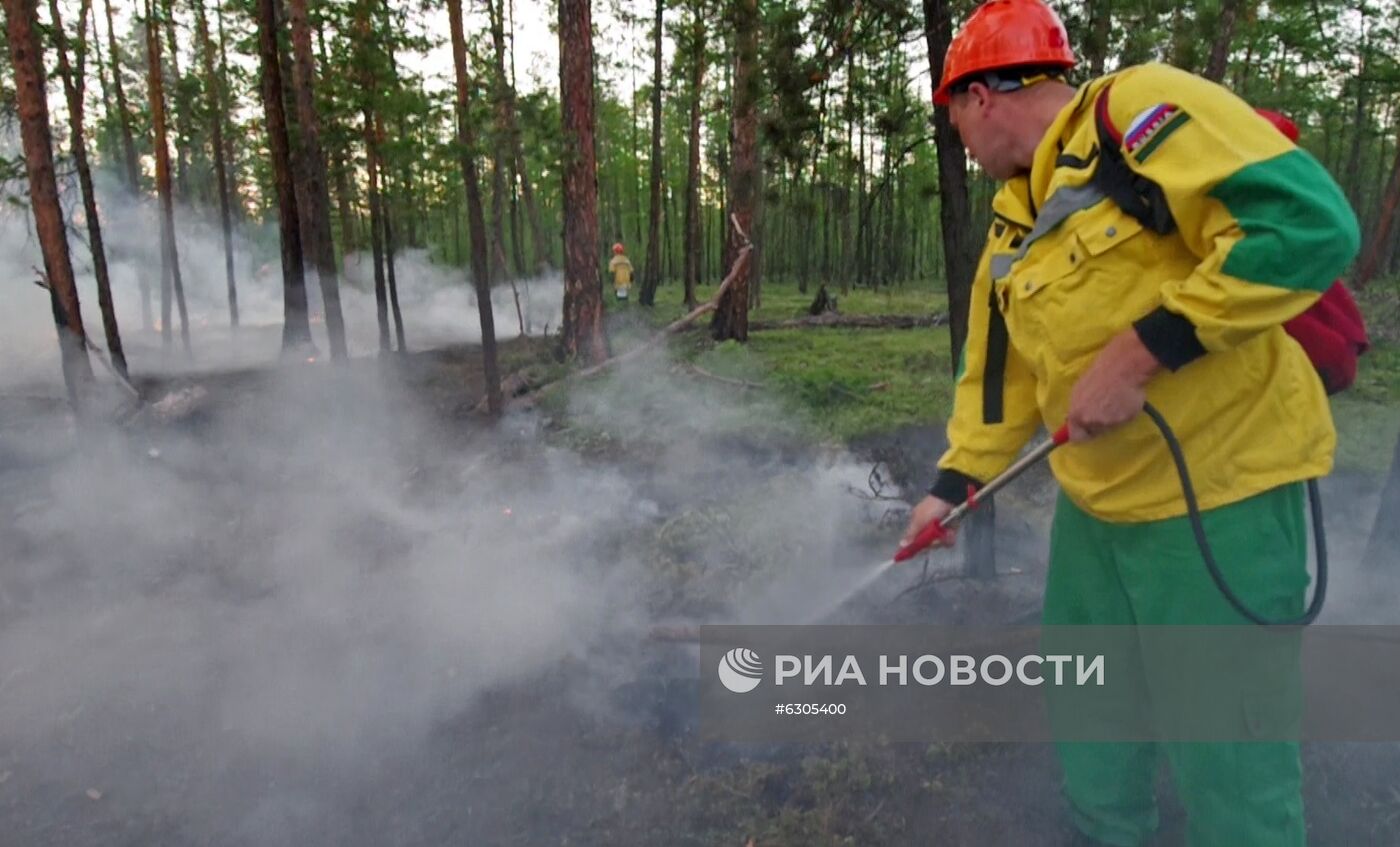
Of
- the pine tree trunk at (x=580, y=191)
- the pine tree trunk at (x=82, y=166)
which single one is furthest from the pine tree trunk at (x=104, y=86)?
the pine tree trunk at (x=580, y=191)

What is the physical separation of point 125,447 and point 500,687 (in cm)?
846

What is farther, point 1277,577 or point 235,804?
point 235,804

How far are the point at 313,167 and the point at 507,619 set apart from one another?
9564 mm

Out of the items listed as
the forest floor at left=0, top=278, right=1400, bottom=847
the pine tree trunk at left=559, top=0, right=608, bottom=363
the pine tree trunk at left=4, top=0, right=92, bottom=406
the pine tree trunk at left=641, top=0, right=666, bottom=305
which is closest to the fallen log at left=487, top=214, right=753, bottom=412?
the pine tree trunk at left=559, top=0, right=608, bottom=363

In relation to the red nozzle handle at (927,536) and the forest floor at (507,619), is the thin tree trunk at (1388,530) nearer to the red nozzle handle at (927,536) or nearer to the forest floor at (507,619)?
the forest floor at (507,619)

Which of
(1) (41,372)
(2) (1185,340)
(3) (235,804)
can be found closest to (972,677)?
(2) (1185,340)

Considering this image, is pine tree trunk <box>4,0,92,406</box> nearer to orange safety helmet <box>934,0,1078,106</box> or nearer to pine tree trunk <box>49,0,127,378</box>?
pine tree trunk <box>49,0,127,378</box>

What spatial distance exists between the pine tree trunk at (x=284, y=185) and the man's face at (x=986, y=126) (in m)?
11.9

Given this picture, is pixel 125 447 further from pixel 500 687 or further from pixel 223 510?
pixel 500 687

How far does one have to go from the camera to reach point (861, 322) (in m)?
15.3

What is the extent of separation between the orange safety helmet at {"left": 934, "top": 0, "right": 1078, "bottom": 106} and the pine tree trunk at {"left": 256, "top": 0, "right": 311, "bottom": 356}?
11915mm

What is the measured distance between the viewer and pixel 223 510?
285 inches

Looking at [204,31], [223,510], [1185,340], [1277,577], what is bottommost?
[223,510]

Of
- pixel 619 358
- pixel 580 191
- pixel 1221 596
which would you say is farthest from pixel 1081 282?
pixel 580 191
